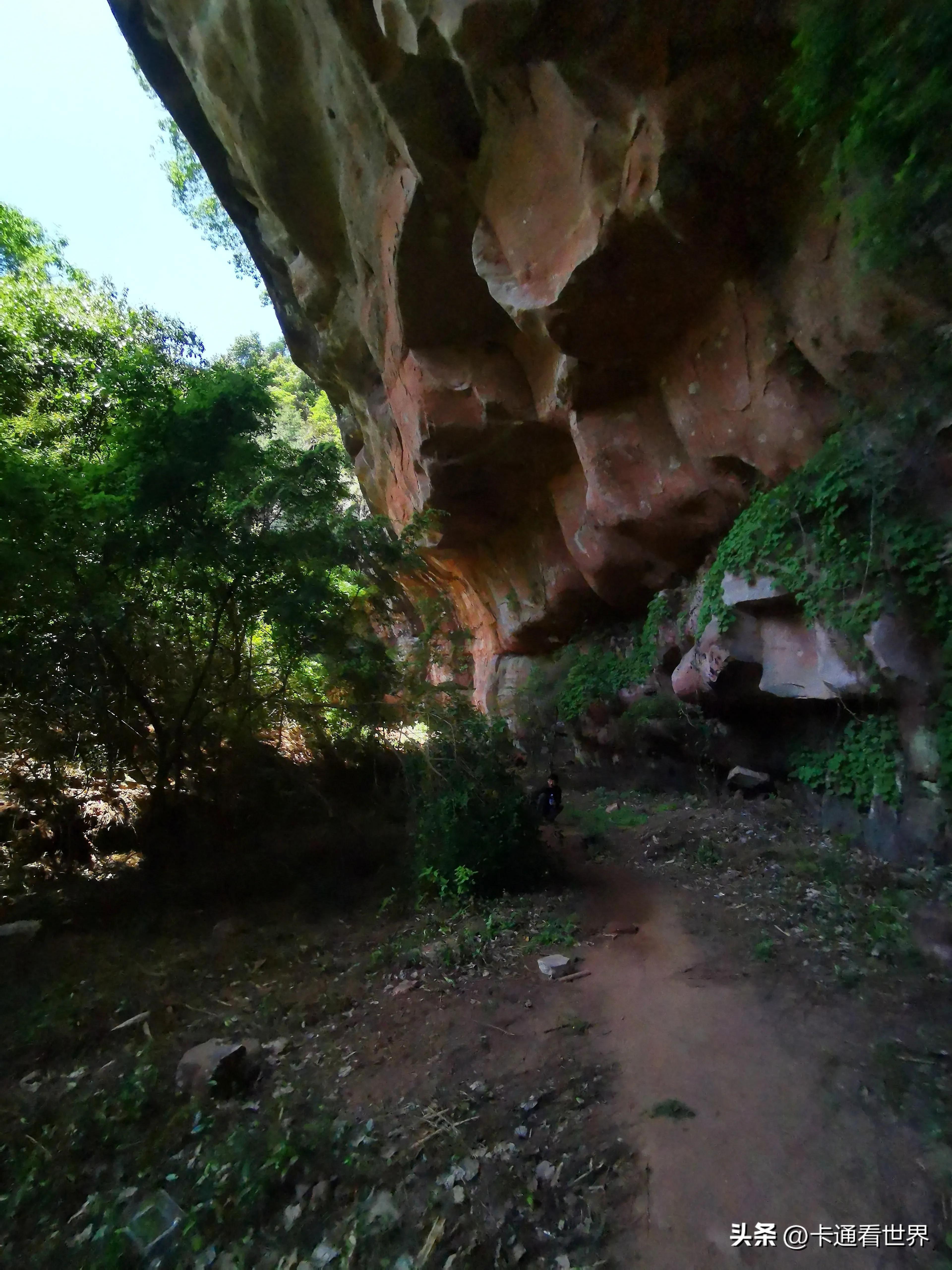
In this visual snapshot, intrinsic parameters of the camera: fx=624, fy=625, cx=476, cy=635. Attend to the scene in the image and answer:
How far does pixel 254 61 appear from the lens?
28.7 ft

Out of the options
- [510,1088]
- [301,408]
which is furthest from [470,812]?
[301,408]

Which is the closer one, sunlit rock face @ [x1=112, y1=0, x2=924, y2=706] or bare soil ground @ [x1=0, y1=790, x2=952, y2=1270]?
bare soil ground @ [x1=0, y1=790, x2=952, y2=1270]

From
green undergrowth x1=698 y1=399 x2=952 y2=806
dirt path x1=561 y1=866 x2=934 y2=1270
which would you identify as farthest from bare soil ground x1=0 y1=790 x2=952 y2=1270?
green undergrowth x1=698 y1=399 x2=952 y2=806

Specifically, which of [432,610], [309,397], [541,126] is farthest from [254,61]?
[309,397]

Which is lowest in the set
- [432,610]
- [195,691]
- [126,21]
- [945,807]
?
[945,807]

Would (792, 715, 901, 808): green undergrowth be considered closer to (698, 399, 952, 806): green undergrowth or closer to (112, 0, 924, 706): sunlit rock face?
(698, 399, 952, 806): green undergrowth

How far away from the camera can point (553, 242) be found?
7844mm

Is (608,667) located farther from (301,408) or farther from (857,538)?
(301,408)

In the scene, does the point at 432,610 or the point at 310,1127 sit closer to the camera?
the point at 310,1127

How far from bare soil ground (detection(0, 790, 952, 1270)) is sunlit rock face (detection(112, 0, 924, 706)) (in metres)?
5.75

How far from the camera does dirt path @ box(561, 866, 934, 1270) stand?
2.62m

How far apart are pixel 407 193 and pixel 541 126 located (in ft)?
7.01

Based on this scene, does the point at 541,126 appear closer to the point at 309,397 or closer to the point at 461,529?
the point at 461,529

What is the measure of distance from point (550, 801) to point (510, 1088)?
496 cm
